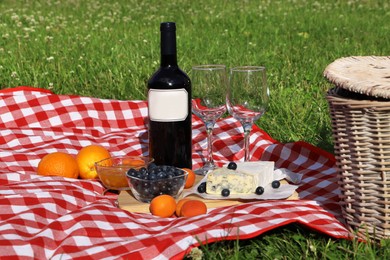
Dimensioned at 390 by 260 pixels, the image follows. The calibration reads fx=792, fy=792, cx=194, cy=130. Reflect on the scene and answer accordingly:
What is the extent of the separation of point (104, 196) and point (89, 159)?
0.31m

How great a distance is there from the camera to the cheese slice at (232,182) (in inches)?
132

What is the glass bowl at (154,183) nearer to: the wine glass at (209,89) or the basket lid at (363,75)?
the wine glass at (209,89)

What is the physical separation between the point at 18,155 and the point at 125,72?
1809mm

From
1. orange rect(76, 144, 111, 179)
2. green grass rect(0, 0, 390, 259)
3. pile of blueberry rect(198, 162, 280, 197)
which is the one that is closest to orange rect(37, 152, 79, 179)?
orange rect(76, 144, 111, 179)

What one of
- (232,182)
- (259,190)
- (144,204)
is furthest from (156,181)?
(259,190)

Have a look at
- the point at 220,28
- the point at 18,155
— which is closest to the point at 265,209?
the point at 18,155

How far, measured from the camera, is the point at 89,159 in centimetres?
379

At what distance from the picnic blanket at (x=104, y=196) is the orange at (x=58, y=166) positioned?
0.26ft

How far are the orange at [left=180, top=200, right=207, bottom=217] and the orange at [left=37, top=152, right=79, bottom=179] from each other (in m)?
0.74

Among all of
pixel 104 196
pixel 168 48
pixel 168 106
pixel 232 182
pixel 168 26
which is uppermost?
pixel 168 26

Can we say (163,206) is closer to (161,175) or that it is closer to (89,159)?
(161,175)

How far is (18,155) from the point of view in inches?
160

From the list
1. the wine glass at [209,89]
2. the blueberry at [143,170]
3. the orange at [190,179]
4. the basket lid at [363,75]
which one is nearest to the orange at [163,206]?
the blueberry at [143,170]

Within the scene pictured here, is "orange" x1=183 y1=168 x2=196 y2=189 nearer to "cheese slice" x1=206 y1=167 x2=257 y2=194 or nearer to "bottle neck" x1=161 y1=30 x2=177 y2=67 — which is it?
"cheese slice" x1=206 y1=167 x2=257 y2=194
